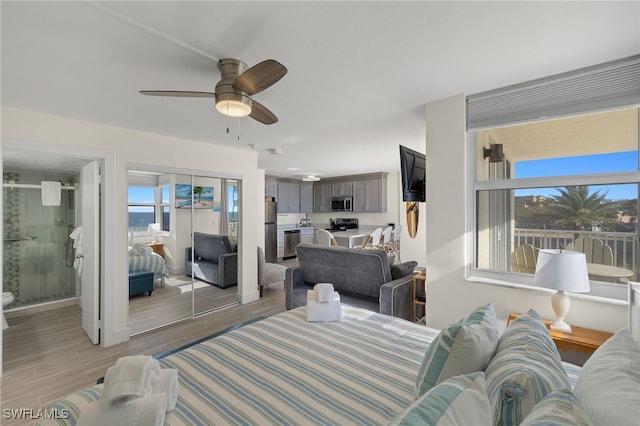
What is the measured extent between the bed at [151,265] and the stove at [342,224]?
479cm

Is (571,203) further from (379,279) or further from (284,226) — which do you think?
(284,226)

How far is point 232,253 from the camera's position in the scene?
408cm

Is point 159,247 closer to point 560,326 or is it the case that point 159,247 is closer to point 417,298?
point 417,298

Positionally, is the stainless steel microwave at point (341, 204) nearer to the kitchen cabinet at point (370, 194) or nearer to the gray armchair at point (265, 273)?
the kitchen cabinet at point (370, 194)

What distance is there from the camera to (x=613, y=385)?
30.2 inches

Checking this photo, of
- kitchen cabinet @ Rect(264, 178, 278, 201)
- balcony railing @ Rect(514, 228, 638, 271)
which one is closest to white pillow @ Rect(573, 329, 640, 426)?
balcony railing @ Rect(514, 228, 638, 271)

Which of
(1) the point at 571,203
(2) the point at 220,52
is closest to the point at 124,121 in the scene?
(2) the point at 220,52

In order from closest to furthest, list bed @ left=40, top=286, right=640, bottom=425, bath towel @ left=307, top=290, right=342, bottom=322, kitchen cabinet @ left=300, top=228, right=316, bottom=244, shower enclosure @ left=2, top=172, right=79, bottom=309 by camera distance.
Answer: bed @ left=40, top=286, right=640, bottom=425 < bath towel @ left=307, top=290, right=342, bottom=322 < shower enclosure @ left=2, top=172, right=79, bottom=309 < kitchen cabinet @ left=300, top=228, right=316, bottom=244

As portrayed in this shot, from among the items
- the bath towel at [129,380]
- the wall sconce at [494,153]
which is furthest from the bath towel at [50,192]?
the wall sconce at [494,153]

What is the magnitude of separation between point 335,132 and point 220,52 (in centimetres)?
187

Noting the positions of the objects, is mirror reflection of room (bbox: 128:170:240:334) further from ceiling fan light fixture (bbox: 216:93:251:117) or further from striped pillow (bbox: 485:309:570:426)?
striped pillow (bbox: 485:309:570:426)

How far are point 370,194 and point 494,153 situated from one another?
15.4 ft

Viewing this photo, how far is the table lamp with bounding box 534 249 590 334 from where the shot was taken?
1.66 m

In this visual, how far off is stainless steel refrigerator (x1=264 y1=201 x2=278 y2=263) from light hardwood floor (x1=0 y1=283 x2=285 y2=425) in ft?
10.1
